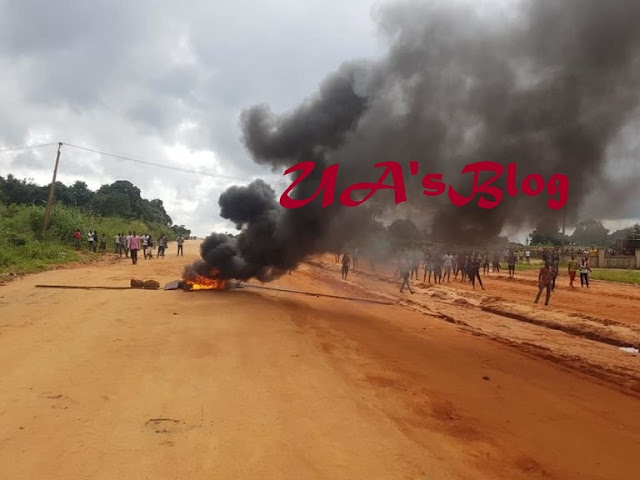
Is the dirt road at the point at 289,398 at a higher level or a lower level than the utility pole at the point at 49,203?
lower

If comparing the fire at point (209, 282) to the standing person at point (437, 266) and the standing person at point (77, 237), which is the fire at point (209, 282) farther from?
the standing person at point (77, 237)

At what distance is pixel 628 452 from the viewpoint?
539cm

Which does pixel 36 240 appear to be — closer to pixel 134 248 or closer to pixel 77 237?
pixel 77 237

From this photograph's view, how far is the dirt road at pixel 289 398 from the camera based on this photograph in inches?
171

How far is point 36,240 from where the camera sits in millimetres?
26609

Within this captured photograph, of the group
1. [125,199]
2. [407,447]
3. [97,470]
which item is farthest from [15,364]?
[125,199]

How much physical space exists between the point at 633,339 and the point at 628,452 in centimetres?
854

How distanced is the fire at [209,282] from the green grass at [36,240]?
707 cm

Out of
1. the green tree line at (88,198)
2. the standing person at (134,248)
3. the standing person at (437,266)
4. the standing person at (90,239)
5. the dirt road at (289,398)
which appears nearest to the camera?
the dirt road at (289,398)

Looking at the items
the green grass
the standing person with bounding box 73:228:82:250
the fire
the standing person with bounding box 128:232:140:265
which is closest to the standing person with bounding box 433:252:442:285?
the fire

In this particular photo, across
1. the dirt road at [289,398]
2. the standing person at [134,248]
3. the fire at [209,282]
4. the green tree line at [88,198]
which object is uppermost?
the green tree line at [88,198]

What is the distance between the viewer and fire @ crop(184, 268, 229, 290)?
16.3 meters

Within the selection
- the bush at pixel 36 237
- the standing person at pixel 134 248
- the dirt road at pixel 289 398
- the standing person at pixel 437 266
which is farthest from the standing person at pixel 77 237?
the standing person at pixel 437 266

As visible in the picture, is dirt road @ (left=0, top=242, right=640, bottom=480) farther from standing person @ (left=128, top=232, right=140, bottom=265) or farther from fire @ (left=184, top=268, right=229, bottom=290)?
standing person @ (left=128, top=232, right=140, bottom=265)
